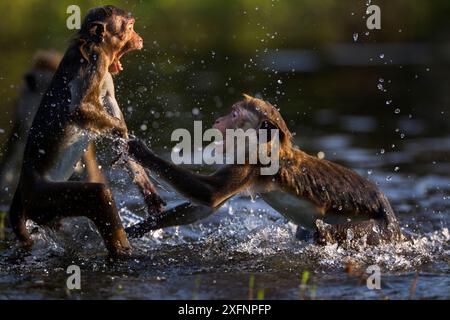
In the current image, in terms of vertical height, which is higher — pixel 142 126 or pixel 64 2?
pixel 64 2

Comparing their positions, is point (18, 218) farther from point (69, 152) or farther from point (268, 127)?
point (268, 127)

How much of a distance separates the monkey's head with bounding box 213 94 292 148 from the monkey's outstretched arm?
354mm

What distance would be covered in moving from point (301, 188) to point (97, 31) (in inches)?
90.8

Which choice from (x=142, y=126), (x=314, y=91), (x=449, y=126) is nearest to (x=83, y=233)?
(x=142, y=126)

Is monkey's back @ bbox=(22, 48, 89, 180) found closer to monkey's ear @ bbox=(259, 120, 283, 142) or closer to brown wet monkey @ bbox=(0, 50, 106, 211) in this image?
brown wet monkey @ bbox=(0, 50, 106, 211)

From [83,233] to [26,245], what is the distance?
20.9 inches

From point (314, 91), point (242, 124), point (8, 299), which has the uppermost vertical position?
point (314, 91)

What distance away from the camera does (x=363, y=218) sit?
9070 mm

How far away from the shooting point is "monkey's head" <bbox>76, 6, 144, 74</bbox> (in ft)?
30.2

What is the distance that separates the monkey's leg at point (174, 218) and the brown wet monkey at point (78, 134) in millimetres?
138

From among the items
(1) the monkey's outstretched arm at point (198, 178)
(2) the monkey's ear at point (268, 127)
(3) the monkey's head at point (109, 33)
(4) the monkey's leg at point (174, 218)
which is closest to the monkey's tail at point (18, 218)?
(4) the monkey's leg at point (174, 218)

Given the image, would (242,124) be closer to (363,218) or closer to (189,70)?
(363,218)

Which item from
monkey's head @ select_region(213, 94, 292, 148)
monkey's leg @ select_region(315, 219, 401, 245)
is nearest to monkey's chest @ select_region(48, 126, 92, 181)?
monkey's head @ select_region(213, 94, 292, 148)

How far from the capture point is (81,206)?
8.58m
